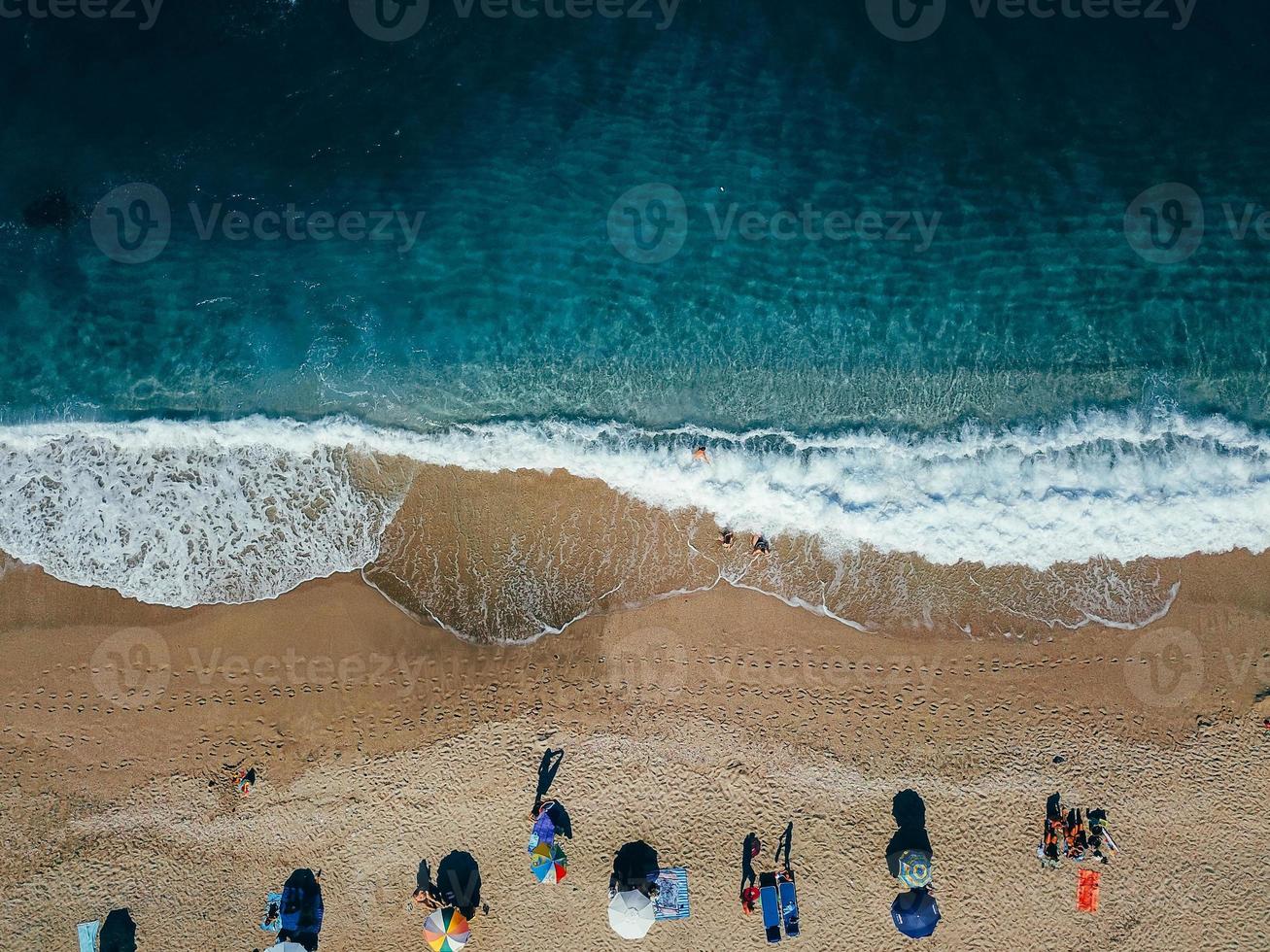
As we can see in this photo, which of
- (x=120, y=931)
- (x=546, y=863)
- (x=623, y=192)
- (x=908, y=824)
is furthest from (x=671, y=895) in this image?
(x=623, y=192)

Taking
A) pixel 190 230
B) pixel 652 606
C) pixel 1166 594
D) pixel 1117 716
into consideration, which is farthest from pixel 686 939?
pixel 190 230

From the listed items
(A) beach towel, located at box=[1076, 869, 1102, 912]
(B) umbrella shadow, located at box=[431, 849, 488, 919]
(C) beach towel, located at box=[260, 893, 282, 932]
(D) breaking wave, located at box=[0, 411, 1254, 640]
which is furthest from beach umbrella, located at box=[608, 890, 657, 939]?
(A) beach towel, located at box=[1076, 869, 1102, 912]

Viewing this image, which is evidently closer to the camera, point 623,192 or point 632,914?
point 632,914

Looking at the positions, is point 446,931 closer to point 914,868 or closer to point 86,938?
point 86,938

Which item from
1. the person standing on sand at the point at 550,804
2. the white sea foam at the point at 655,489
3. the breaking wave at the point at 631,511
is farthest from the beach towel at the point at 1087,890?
the person standing on sand at the point at 550,804

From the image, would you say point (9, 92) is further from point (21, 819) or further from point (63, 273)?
point (21, 819)

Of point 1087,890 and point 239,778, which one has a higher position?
point 239,778
